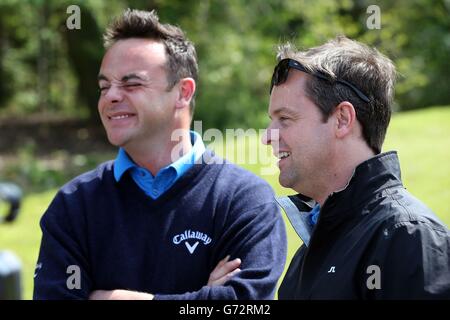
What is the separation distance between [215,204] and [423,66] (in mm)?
15437

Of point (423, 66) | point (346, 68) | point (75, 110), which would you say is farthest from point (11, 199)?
point (75, 110)

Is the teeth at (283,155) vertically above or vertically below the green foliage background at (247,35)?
below

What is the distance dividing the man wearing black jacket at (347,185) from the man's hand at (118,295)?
0.71 metres

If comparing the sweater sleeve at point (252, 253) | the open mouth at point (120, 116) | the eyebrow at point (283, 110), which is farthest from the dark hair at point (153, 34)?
the eyebrow at point (283, 110)

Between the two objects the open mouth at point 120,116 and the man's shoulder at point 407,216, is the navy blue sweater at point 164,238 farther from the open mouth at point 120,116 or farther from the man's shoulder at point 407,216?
the man's shoulder at point 407,216

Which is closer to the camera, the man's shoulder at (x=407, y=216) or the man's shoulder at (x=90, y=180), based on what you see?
the man's shoulder at (x=407, y=216)

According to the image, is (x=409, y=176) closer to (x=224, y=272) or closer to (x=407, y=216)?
(x=224, y=272)

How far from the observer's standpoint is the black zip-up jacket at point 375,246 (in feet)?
6.17

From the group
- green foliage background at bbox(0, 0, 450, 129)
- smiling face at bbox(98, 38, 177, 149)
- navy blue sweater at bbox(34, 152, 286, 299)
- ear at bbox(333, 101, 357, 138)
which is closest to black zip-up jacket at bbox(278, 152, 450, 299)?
ear at bbox(333, 101, 357, 138)

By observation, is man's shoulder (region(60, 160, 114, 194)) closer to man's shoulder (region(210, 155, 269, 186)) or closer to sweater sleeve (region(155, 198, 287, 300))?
man's shoulder (region(210, 155, 269, 186))

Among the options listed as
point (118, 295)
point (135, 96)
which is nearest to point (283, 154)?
point (118, 295)

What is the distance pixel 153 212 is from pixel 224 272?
16.7 inches

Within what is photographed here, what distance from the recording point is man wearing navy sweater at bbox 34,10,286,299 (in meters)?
2.97

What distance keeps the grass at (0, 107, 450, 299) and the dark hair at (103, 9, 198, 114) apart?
2.60 m
